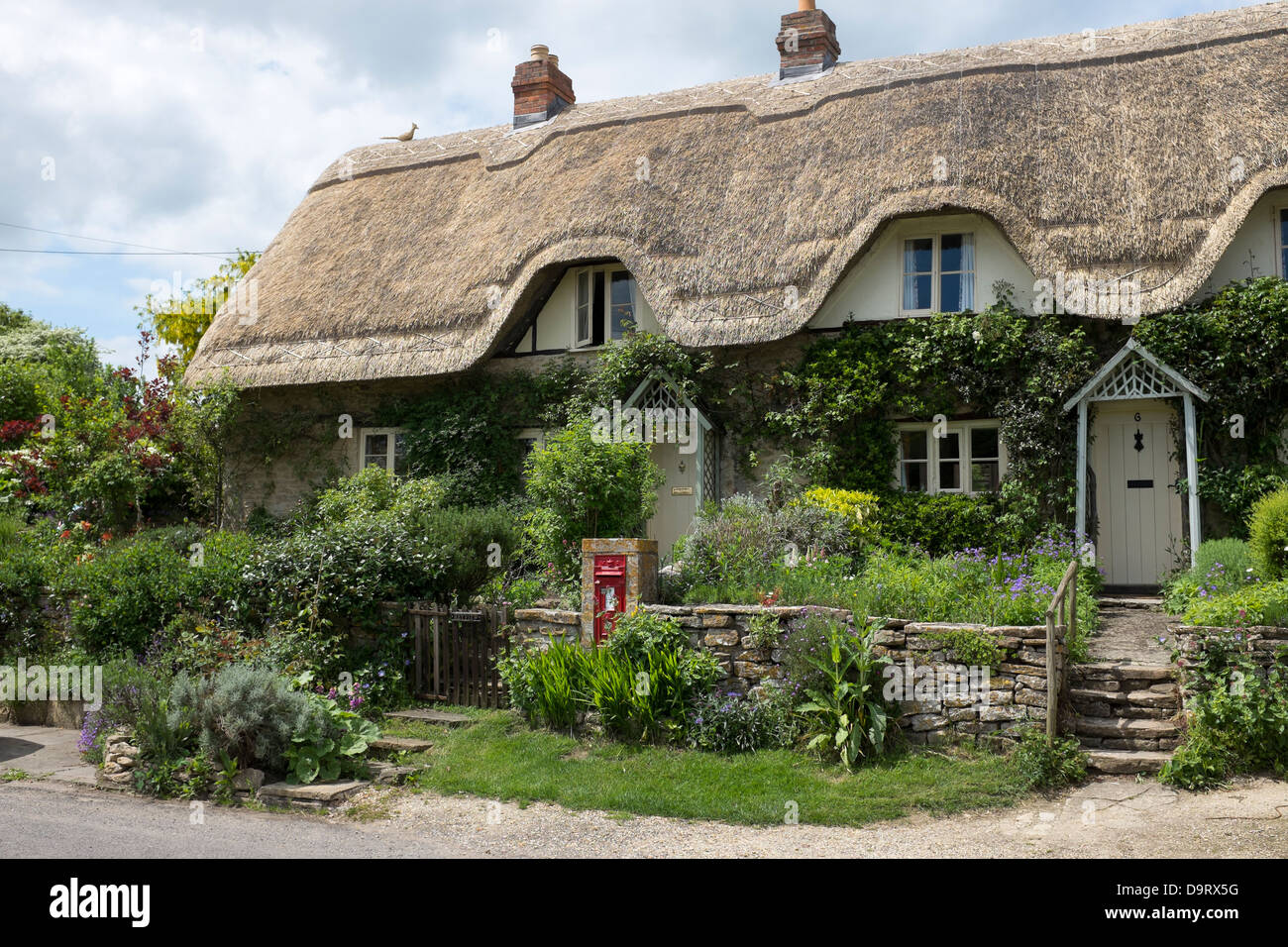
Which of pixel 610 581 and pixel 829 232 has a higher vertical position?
pixel 829 232

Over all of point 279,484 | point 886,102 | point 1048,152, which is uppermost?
point 886,102

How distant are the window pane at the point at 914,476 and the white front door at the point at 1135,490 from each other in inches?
75.0

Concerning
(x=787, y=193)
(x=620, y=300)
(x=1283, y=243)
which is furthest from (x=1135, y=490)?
(x=620, y=300)

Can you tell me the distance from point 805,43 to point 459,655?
11.5 metres

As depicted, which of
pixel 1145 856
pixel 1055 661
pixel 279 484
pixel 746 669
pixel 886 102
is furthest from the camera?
pixel 279 484

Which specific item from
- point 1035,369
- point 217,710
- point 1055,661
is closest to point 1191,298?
point 1035,369

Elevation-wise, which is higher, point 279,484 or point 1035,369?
point 1035,369

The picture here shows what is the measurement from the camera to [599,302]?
14.6 metres

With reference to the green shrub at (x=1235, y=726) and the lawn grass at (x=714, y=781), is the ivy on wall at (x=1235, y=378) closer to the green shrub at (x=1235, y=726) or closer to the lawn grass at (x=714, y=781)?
the green shrub at (x=1235, y=726)

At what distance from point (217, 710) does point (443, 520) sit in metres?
4.16

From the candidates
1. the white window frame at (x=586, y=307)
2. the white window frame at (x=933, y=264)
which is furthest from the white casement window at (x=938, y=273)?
the white window frame at (x=586, y=307)

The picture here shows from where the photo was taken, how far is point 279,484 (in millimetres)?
16109

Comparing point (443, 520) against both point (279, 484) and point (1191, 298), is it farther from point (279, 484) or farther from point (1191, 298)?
point (1191, 298)

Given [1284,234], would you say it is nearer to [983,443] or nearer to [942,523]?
[983,443]
